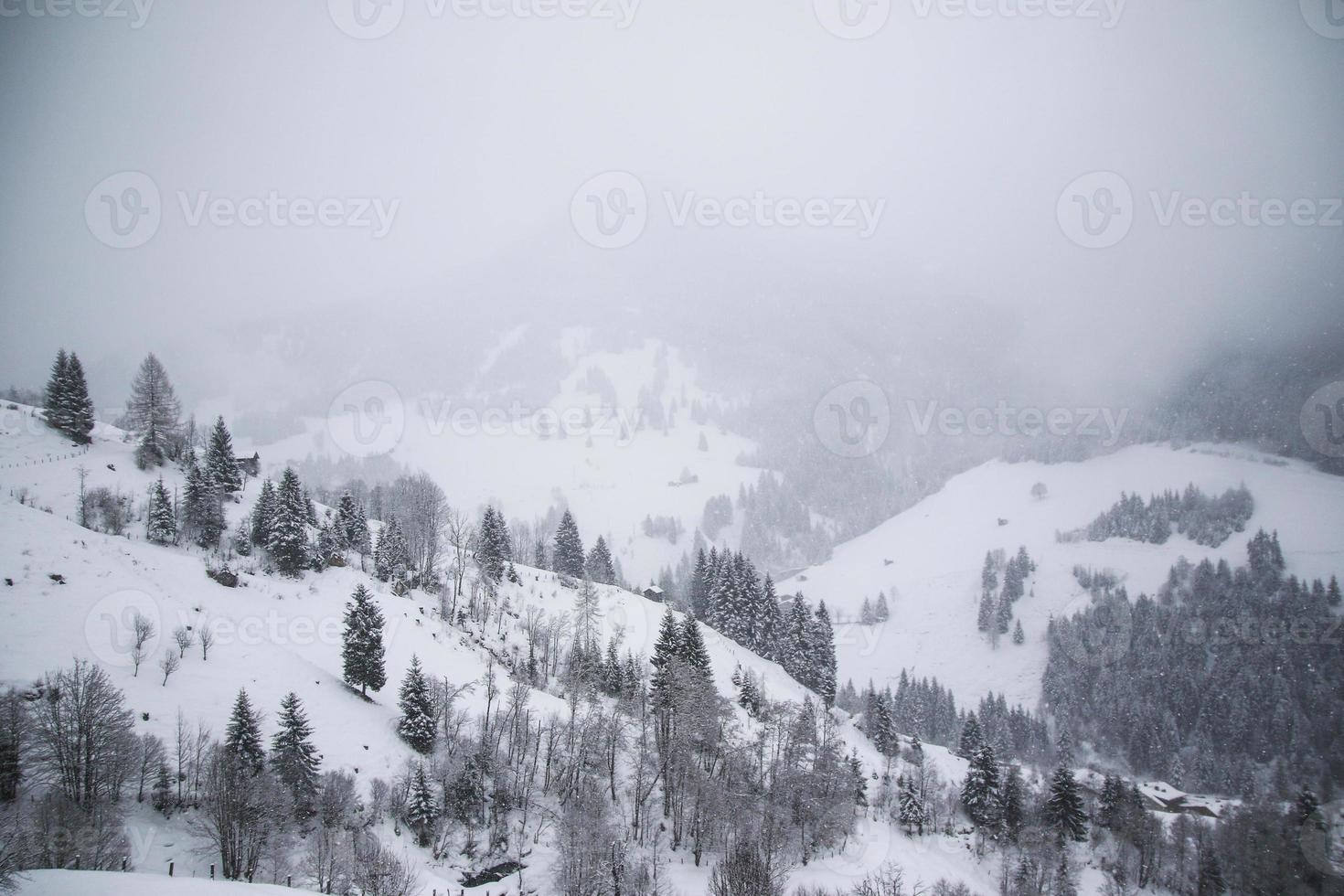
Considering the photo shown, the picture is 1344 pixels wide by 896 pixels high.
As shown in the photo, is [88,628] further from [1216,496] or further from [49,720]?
[1216,496]

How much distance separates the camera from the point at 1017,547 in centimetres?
14125

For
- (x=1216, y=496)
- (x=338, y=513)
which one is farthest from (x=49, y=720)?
(x=1216, y=496)

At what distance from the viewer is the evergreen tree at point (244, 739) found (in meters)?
26.3

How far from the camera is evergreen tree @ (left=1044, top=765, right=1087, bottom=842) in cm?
5119

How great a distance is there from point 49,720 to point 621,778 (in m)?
30.8

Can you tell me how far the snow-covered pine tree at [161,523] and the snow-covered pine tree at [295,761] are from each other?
81.4 ft

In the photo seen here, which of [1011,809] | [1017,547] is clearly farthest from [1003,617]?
[1011,809]

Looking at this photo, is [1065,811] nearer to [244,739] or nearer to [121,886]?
[244,739]

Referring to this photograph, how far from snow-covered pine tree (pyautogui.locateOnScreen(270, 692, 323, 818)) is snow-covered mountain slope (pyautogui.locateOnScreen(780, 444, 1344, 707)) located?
100966 millimetres

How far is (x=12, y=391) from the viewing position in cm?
7206

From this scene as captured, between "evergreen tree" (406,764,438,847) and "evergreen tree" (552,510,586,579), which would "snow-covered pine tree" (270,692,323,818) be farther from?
"evergreen tree" (552,510,586,579)

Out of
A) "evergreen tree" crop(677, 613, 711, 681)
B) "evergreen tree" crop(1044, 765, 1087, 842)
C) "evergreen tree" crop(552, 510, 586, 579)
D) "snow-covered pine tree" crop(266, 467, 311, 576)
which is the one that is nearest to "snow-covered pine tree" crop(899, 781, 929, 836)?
"evergreen tree" crop(1044, 765, 1087, 842)

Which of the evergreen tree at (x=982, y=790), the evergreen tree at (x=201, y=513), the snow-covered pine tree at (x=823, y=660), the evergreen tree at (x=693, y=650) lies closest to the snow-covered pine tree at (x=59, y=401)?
the evergreen tree at (x=201, y=513)

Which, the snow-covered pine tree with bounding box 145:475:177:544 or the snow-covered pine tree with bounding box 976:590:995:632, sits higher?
the snow-covered pine tree with bounding box 145:475:177:544
